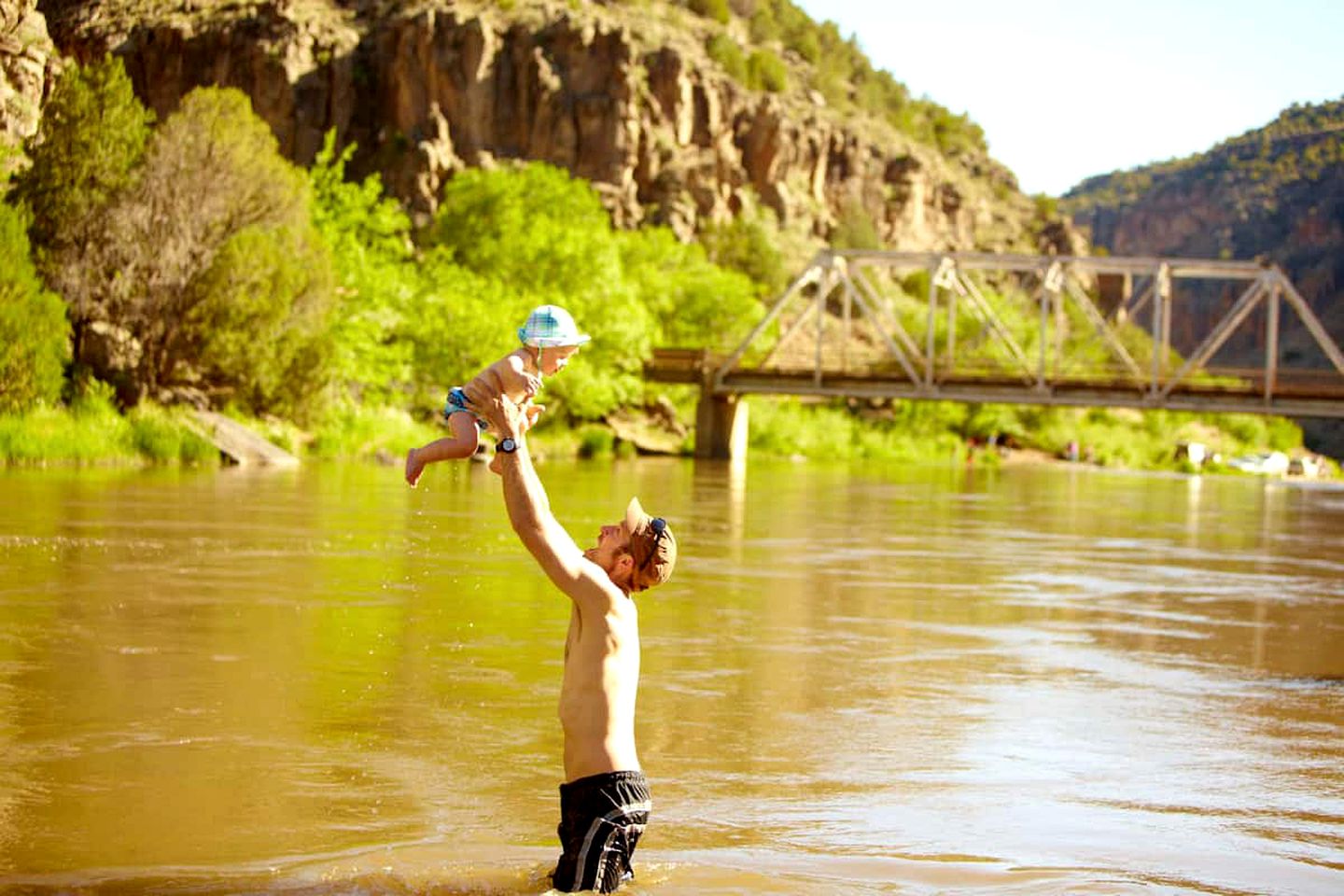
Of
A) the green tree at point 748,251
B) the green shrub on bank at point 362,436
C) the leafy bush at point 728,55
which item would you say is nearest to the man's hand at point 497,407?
the green shrub on bank at point 362,436

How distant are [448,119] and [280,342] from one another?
73.7m

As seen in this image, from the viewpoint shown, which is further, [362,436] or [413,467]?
[362,436]

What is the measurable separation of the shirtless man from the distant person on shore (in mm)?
192

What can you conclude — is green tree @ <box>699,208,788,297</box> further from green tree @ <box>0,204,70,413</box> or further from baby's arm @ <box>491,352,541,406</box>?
baby's arm @ <box>491,352,541,406</box>

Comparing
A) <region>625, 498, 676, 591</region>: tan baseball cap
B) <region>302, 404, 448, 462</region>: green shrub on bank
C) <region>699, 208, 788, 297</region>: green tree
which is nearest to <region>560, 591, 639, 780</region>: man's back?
<region>625, 498, 676, 591</region>: tan baseball cap

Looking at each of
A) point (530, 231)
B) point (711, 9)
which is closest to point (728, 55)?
point (711, 9)

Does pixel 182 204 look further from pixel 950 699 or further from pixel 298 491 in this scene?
pixel 950 699

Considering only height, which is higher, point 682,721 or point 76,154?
point 76,154

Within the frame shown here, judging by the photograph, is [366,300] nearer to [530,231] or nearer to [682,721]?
[530,231]

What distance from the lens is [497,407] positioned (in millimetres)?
6043

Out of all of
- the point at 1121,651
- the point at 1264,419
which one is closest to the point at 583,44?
the point at 1264,419

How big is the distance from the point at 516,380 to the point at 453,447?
0.34 meters

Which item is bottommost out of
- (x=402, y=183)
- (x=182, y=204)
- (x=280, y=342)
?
(x=280, y=342)

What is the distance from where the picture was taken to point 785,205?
130 metres
